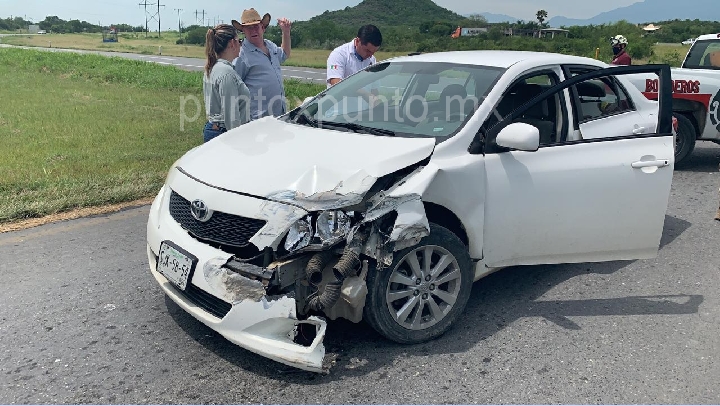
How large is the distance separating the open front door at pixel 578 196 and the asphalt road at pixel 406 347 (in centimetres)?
43

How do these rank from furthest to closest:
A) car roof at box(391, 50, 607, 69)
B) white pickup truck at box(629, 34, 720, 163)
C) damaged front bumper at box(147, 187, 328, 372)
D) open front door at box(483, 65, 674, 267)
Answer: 1. white pickup truck at box(629, 34, 720, 163)
2. car roof at box(391, 50, 607, 69)
3. open front door at box(483, 65, 674, 267)
4. damaged front bumper at box(147, 187, 328, 372)

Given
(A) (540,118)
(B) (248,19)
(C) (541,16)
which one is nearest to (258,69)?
(B) (248,19)

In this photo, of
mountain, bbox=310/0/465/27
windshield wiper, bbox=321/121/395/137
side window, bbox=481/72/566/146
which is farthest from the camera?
mountain, bbox=310/0/465/27

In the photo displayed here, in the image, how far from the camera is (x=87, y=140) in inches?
386

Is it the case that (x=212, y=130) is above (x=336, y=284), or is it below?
above

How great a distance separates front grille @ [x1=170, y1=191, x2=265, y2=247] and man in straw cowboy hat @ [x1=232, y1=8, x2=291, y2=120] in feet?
7.92

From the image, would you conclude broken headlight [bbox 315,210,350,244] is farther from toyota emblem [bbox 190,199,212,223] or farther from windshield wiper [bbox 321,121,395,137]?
windshield wiper [bbox 321,121,395,137]

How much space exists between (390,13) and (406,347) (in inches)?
5065

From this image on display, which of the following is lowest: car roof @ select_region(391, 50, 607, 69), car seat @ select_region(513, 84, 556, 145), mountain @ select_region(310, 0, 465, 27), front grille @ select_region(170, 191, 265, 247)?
front grille @ select_region(170, 191, 265, 247)

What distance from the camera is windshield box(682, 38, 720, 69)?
845 centimetres

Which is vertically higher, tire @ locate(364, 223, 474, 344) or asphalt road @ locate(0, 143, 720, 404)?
tire @ locate(364, 223, 474, 344)

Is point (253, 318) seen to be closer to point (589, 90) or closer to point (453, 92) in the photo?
point (453, 92)

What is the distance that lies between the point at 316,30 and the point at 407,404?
68.6 meters

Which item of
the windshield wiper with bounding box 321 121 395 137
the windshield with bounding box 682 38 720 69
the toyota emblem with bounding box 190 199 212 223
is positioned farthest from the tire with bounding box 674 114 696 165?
the toyota emblem with bounding box 190 199 212 223
